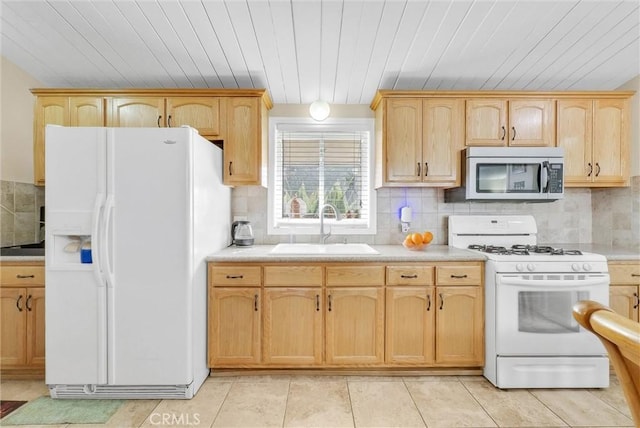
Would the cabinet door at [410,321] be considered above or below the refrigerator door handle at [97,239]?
below

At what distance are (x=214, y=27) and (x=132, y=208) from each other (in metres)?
1.21

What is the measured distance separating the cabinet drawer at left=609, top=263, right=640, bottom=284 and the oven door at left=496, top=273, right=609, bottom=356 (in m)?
0.20

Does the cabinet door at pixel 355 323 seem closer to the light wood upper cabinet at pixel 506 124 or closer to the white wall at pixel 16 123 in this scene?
the light wood upper cabinet at pixel 506 124

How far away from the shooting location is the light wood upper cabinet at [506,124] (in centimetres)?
278

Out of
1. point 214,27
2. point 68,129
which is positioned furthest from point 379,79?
point 68,129

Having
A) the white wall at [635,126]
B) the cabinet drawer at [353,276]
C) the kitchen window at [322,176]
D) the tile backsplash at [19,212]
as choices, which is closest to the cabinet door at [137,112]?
the tile backsplash at [19,212]

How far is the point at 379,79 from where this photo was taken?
2.69 meters

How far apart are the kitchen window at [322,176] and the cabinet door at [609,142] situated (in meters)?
1.88

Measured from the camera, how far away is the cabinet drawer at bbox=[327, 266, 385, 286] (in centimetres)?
243

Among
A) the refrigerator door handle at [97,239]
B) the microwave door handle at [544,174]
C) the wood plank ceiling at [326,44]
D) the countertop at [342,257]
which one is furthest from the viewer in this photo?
the microwave door handle at [544,174]

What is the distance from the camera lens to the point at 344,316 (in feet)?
8.00

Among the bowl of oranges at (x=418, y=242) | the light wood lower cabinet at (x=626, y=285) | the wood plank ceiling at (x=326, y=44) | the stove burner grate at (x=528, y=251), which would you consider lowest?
the light wood lower cabinet at (x=626, y=285)

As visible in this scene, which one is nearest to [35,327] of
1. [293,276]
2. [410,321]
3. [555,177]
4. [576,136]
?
[293,276]

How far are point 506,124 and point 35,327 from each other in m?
3.88
